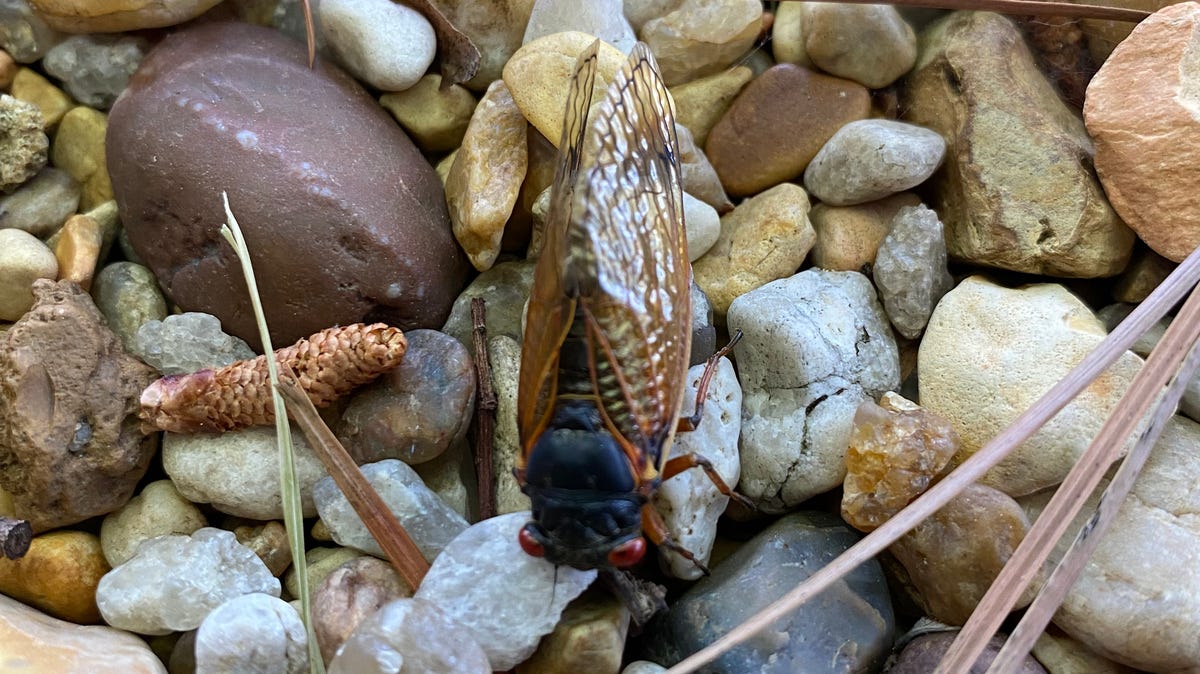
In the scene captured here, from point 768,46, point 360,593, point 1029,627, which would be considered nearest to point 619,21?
point 768,46

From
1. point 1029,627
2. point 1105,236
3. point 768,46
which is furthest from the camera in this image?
point 768,46

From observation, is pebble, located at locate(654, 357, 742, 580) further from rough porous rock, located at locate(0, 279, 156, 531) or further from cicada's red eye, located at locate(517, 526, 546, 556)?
rough porous rock, located at locate(0, 279, 156, 531)

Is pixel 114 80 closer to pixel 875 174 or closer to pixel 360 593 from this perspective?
pixel 360 593

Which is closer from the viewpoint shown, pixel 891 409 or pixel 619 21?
pixel 891 409

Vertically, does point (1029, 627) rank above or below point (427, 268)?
below

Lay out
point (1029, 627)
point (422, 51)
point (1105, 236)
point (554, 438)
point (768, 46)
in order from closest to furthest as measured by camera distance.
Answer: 1. point (1029, 627)
2. point (554, 438)
3. point (1105, 236)
4. point (422, 51)
5. point (768, 46)

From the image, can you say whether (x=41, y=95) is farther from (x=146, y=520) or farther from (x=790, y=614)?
(x=790, y=614)
